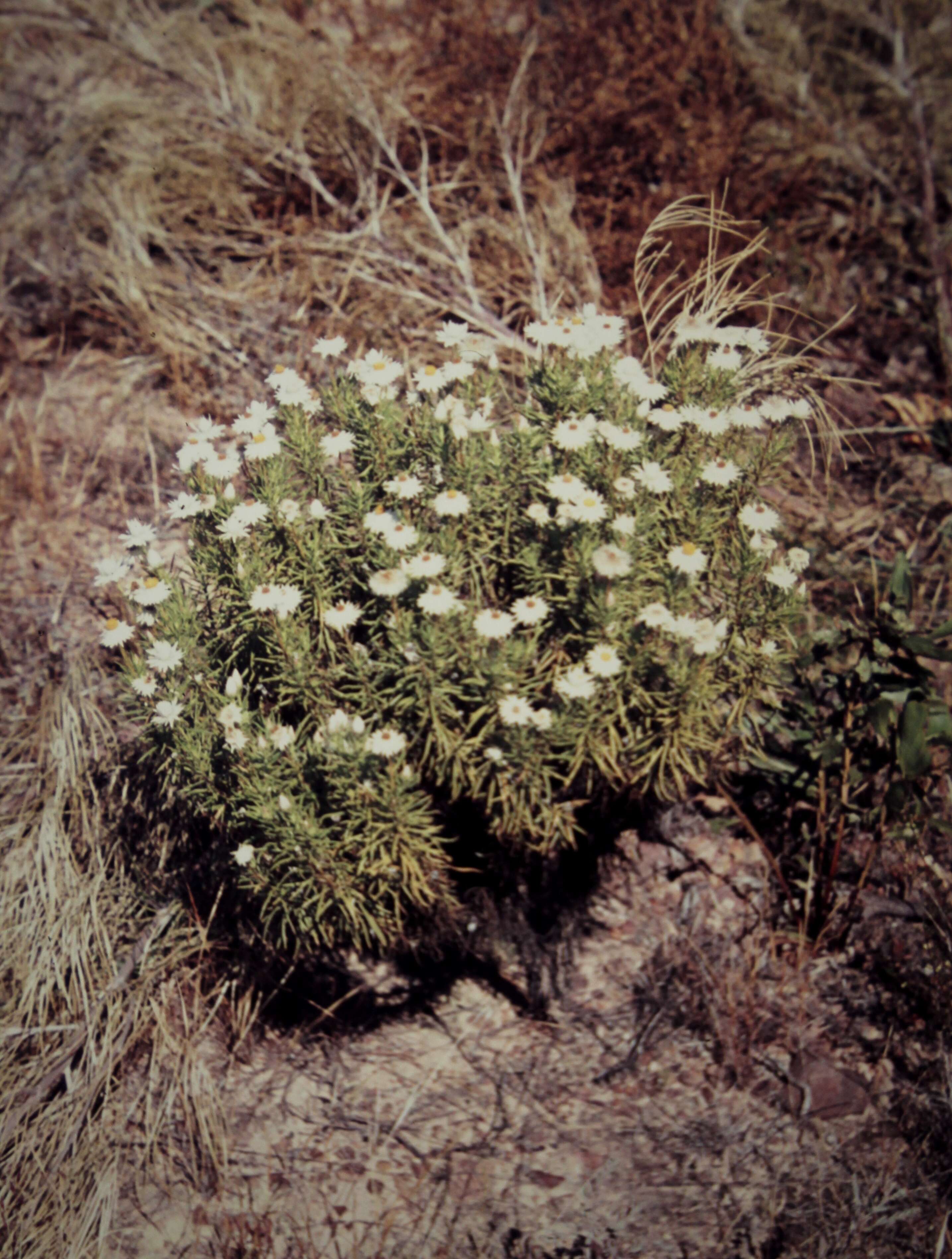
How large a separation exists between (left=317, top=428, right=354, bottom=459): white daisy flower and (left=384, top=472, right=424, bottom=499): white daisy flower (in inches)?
4.7

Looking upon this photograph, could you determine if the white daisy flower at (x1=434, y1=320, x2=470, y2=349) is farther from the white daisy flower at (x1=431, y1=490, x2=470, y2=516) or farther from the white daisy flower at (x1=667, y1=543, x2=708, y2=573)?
the white daisy flower at (x1=667, y1=543, x2=708, y2=573)

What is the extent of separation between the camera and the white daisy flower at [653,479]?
1.76m

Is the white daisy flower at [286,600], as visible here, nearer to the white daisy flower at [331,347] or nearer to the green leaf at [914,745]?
the white daisy flower at [331,347]

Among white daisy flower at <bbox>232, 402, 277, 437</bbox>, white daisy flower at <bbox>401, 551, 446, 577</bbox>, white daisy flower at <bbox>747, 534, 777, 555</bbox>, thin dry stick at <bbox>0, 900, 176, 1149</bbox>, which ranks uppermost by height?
white daisy flower at <bbox>232, 402, 277, 437</bbox>

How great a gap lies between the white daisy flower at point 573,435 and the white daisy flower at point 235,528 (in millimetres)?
652

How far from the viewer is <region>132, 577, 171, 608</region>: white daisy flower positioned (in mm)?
1737

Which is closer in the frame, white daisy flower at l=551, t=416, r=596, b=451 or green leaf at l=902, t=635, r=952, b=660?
white daisy flower at l=551, t=416, r=596, b=451

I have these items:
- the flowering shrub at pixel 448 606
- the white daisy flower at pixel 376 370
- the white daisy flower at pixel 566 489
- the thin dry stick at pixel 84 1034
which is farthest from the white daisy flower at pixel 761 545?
the thin dry stick at pixel 84 1034

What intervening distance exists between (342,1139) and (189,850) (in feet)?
2.60

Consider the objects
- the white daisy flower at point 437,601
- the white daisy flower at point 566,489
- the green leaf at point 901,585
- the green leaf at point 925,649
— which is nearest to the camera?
the white daisy flower at point 437,601

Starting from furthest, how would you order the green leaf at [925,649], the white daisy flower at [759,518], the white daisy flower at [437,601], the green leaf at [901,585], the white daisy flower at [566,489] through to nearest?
1. the green leaf at [901,585]
2. the green leaf at [925,649]
3. the white daisy flower at [759,518]
4. the white daisy flower at [566,489]
5. the white daisy flower at [437,601]

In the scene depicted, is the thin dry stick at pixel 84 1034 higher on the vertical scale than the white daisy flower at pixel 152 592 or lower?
lower

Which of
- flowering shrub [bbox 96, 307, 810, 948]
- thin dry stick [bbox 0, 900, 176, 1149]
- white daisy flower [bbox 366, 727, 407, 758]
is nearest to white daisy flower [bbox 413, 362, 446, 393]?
flowering shrub [bbox 96, 307, 810, 948]

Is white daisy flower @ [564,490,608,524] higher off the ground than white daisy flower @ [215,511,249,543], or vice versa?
white daisy flower @ [215,511,249,543]
